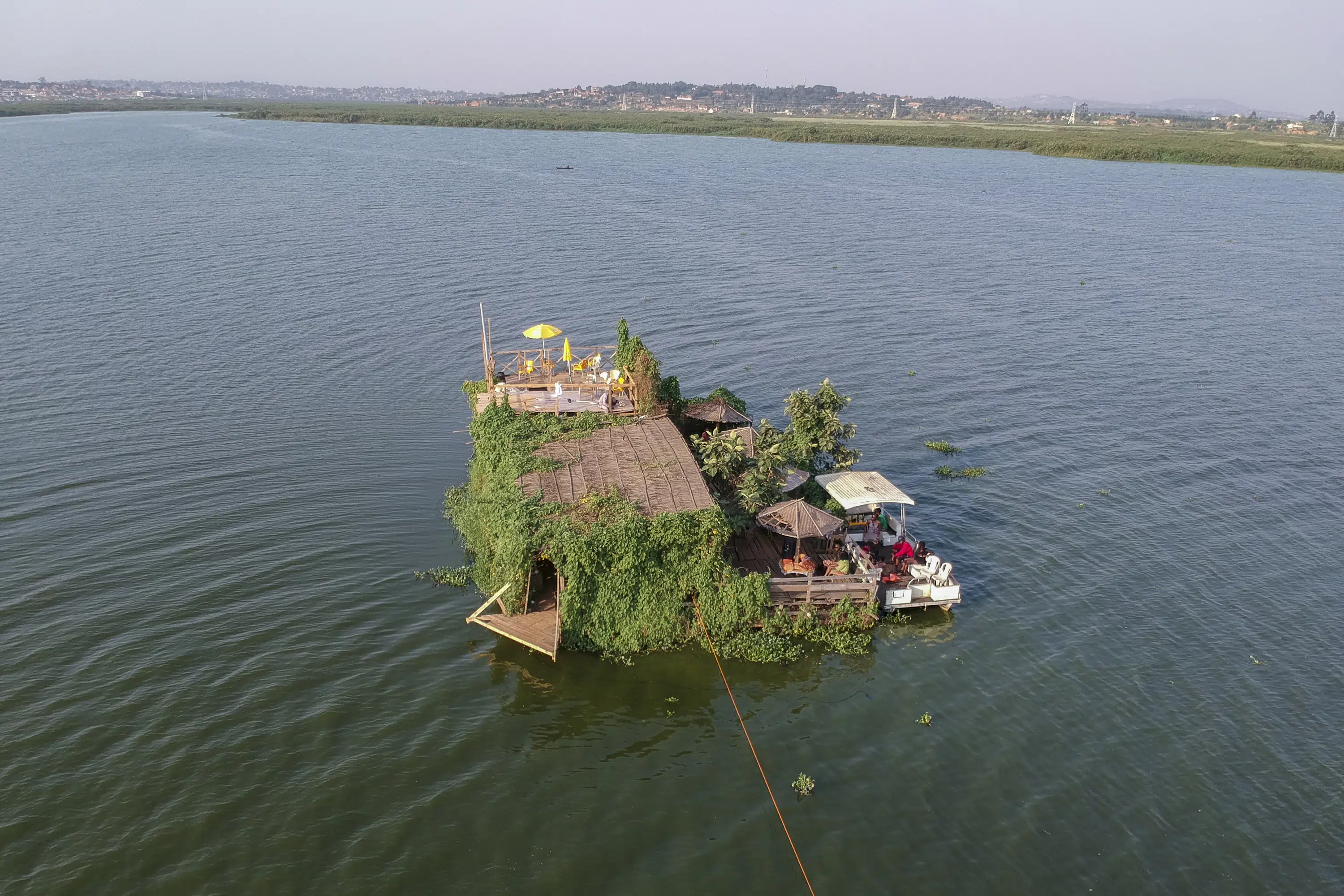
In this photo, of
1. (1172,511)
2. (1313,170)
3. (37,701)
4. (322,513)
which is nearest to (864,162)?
(1313,170)

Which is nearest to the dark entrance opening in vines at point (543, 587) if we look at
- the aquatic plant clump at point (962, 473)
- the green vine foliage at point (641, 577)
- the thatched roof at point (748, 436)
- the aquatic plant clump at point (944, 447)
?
the green vine foliage at point (641, 577)

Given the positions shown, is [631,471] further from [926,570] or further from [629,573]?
[926,570]

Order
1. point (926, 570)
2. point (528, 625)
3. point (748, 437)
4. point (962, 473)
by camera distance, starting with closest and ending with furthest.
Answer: point (528, 625) → point (926, 570) → point (748, 437) → point (962, 473)

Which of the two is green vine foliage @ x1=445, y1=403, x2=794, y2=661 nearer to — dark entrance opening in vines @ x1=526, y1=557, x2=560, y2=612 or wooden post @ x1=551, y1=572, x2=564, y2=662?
wooden post @ x1=551, y1=572, x2=564, y2=662

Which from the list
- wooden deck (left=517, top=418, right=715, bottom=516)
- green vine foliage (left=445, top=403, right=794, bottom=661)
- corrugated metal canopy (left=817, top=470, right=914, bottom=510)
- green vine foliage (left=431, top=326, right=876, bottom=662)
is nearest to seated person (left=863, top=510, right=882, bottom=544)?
corrugated metal canopy (left=817, top=470, right=914, bottom=510)

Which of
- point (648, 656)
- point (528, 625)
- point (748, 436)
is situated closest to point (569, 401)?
point (748, 436)

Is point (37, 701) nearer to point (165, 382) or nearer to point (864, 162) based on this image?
point (165, 382)
